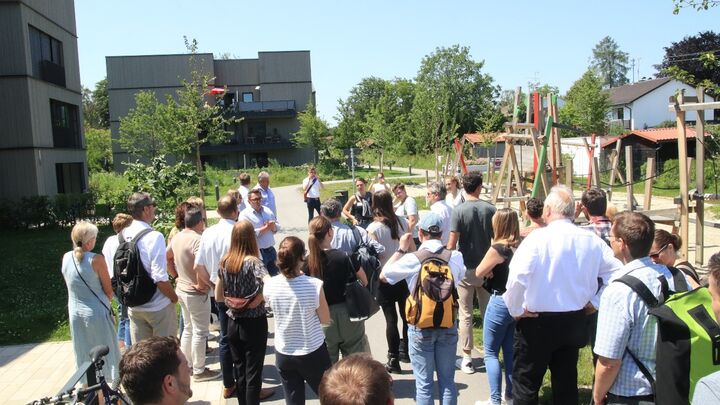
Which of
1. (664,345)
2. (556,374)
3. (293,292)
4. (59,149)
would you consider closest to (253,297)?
(293,292)

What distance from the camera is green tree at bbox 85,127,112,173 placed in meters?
57.9

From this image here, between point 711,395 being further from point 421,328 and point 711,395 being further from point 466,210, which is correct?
point 466,210

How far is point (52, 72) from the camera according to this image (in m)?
24.7

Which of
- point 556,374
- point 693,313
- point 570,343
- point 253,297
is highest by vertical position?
point 693,313

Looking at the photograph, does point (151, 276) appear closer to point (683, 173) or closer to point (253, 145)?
point (683, 173)

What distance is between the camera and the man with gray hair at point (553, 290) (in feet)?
13.1

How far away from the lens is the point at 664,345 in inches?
111

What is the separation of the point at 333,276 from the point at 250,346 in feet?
2.98

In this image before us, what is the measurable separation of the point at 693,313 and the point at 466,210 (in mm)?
3441

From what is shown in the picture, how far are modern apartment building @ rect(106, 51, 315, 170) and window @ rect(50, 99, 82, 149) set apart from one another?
27698 millimetres

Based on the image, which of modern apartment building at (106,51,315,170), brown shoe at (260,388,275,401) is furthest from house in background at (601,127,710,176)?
modern apartment building at (106,51,315,170)

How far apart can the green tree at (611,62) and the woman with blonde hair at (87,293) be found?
108 m

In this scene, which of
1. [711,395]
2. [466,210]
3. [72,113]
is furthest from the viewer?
[72,113]

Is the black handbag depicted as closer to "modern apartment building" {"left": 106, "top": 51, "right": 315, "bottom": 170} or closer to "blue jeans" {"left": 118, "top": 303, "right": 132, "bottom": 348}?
"blue jeans" {"left": 118, "top": 303, "right": 132, "bottom": 348}
